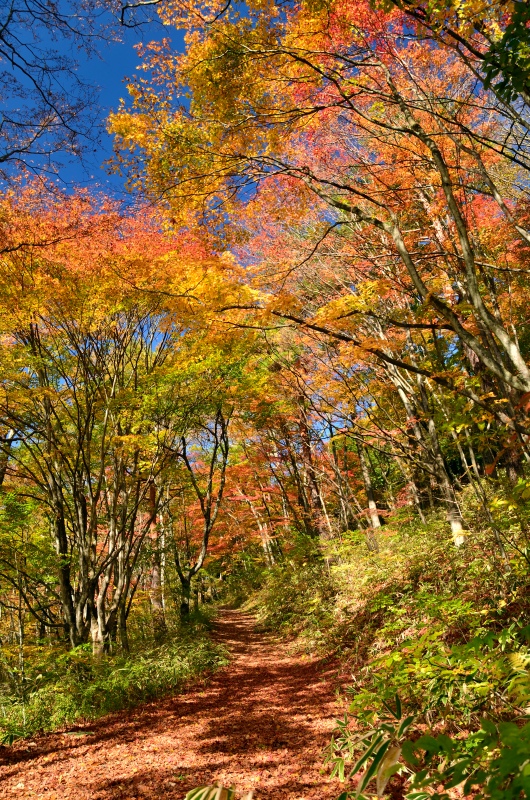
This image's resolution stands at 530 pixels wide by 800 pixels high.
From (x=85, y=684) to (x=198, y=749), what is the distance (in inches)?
111

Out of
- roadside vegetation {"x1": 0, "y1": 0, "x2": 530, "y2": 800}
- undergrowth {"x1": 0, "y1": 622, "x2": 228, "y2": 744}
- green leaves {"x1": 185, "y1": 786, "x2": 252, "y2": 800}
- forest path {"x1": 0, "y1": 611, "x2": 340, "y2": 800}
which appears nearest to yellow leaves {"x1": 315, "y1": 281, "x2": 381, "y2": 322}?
roadside vegetation {"x1": 0, "y1": 0, "x2": 530, "y2": 800}

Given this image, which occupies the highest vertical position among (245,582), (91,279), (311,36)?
(91,279)

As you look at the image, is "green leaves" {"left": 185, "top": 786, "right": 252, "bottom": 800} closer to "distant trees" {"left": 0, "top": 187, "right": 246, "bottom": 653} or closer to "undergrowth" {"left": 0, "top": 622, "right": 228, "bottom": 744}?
"undergrowth" {"left": 0, "top": 622, "right": 228, "bottom": 744}

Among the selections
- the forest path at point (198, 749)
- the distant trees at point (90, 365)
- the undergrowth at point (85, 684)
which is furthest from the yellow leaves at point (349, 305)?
the undergrowth at point (85, 684)

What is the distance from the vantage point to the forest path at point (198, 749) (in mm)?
3912

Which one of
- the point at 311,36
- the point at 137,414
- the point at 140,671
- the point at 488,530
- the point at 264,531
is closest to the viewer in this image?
the point at 311,36

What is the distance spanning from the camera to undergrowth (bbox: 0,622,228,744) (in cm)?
584

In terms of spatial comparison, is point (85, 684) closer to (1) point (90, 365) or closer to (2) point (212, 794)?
(1) point (90, 365)

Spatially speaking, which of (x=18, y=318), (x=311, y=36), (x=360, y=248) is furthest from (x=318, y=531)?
(x=311, y=36)

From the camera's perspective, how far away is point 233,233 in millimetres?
Result: 6105

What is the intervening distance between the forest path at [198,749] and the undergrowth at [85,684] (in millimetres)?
278

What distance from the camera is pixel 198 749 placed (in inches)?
185

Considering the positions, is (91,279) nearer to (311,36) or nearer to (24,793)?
(311,36)

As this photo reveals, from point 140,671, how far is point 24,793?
295 centimetres
